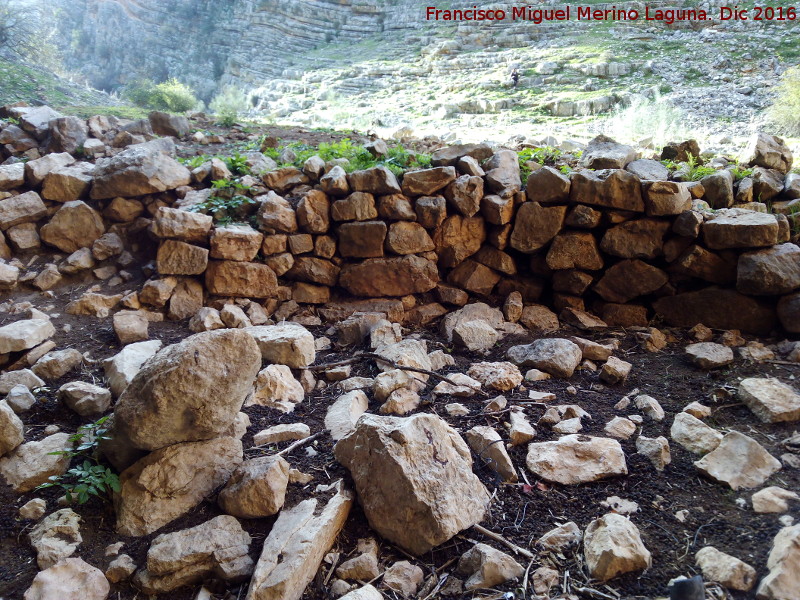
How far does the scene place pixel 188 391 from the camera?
7.54 ft

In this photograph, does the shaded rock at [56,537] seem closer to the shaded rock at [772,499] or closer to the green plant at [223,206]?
the green plant at [223,206]

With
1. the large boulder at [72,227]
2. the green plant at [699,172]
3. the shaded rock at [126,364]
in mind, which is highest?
the green plant at [699,172]

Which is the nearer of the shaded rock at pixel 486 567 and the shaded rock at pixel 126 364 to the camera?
the shaded rock at pixel 486 567

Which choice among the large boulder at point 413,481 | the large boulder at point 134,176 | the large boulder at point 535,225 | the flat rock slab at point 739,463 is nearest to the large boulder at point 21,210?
the large boulder at point 134,176

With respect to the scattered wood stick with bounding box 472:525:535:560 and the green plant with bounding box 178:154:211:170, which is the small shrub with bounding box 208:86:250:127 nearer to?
the green plant with bounding box 178:154:211:170

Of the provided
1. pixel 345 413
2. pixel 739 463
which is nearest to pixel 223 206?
pixel 345 413

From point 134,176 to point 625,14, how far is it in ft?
53.2

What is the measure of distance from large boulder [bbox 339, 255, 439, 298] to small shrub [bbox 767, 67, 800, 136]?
19.6 ft

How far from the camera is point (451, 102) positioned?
12883 millimetres

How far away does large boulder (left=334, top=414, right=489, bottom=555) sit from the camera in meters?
2.18

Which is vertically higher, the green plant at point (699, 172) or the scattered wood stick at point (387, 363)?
the green plant at point (699, 172)

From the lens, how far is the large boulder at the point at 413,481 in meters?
2.18

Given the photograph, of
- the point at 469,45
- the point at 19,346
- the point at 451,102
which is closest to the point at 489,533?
the point at 19,346

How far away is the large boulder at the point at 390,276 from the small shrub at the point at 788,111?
597 centimetres
